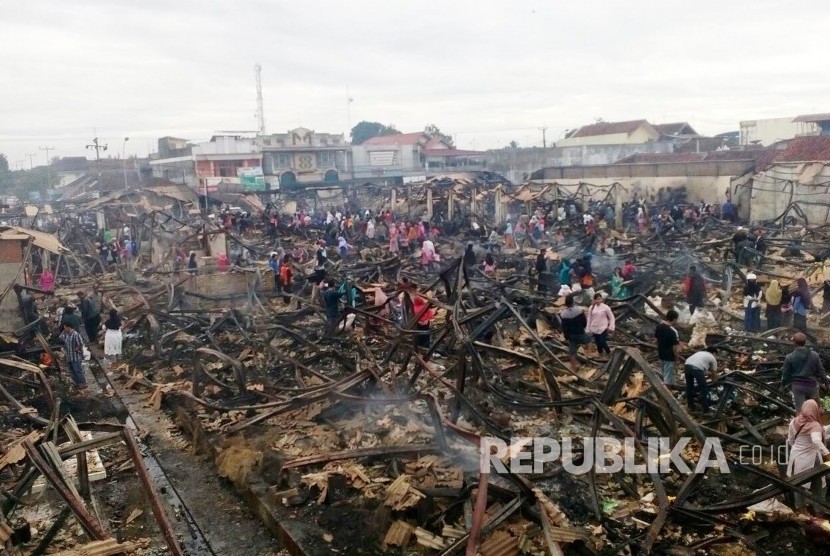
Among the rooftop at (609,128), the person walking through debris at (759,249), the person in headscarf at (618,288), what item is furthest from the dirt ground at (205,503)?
the rooftop at (609,128)

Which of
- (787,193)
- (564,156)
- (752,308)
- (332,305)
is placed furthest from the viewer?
(564,156)

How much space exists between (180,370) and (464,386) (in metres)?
5.55

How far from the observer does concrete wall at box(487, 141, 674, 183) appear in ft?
169

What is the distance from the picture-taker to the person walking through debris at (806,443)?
6102mm

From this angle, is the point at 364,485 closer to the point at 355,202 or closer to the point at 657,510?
the point at 657,510

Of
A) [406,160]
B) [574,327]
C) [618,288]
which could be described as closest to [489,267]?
[618,288]

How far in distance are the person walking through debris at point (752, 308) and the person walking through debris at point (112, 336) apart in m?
11.5

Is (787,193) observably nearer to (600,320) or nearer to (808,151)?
(808,151)

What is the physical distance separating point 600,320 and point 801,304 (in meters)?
3.94

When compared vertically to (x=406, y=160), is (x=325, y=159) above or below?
above

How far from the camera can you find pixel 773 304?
12.0m

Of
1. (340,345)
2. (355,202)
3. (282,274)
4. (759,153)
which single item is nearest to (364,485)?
(340,345)

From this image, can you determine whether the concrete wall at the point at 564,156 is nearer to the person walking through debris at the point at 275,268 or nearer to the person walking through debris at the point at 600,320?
the person walking through debris at the point at 275,268

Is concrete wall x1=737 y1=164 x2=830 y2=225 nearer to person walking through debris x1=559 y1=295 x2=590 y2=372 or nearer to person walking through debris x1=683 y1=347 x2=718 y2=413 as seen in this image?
person walking through debris x1=559 y1=295 x2=590 y2=372
